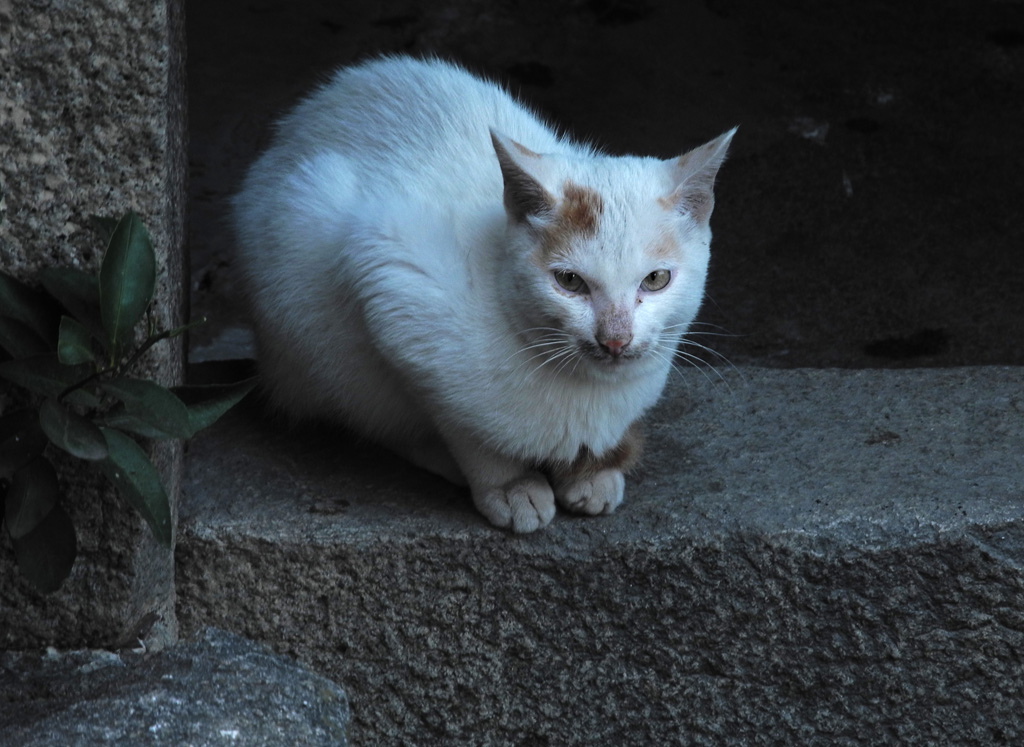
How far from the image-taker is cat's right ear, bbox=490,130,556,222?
1911 mm

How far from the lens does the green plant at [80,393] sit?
65.3 inches

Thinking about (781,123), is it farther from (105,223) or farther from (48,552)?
(48,552)

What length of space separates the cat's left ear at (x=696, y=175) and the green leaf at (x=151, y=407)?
87 centimetres

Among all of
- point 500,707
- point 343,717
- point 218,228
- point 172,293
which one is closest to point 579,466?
point 500,707

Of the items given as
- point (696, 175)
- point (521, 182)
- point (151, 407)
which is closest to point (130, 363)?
point (151, 407)

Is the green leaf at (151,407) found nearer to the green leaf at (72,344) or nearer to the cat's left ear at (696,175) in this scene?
the green leaf at (72,344)

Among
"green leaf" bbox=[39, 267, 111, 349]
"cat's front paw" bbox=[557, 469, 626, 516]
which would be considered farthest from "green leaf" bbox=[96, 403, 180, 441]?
"cat's front paw" bbox=[557, 469, 626, 516]

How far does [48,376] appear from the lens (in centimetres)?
166

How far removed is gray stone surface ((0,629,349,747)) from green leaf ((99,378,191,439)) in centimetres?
48

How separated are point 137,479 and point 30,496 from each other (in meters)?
0.16

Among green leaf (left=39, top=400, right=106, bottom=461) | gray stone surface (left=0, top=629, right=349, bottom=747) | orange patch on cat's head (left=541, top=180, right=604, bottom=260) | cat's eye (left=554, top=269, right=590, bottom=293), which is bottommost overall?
gray stone surface (left=0, top=629, right=349, bottom=747)

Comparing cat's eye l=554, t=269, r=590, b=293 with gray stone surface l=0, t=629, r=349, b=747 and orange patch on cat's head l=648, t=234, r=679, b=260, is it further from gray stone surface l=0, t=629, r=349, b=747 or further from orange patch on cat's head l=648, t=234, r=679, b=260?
gray stone surface l=0, t=629, r=349, b=747

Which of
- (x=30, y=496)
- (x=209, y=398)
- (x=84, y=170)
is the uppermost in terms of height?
(x=84, y=170)

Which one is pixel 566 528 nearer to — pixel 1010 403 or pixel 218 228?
pixel 1010 403
